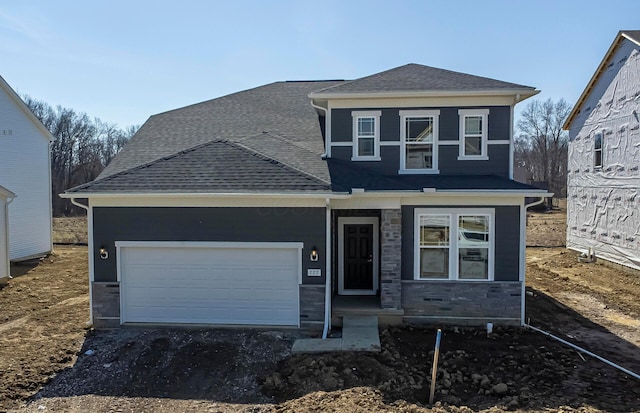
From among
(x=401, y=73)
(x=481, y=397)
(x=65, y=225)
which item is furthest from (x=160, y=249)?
(x=65, y=225)

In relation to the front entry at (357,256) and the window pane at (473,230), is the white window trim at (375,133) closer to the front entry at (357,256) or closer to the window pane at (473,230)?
the front entry at (357,256)

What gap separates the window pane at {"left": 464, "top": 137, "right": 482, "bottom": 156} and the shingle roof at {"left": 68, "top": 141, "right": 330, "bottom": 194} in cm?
397

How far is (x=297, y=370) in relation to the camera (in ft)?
23.0

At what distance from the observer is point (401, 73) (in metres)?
11.6

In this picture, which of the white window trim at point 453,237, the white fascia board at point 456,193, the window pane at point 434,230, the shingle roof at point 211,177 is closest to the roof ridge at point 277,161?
the shingle roof at point 211,177

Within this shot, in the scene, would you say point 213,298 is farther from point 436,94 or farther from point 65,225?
point 65,225

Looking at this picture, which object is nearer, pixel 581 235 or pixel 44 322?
pixel 44 322

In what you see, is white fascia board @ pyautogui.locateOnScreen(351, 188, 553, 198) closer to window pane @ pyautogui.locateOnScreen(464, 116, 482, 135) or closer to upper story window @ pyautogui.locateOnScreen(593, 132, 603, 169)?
window pane @ pyautogui.locateOnScreen(464, 116, 482, 135)

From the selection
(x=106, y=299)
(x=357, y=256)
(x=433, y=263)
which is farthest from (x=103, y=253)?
(x=433, y=263)

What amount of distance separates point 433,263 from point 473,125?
11.9 ft

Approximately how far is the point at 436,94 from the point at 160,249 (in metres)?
A: 7.44

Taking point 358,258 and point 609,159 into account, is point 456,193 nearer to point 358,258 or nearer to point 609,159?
point 358,258

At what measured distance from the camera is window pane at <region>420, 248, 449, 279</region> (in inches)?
380

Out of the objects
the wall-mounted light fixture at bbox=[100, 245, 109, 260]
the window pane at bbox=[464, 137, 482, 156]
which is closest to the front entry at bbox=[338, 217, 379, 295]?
the window pane at bbox=[464, 137, 482, 156]
